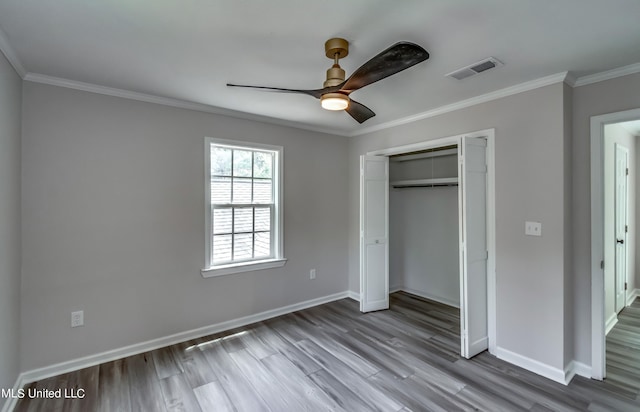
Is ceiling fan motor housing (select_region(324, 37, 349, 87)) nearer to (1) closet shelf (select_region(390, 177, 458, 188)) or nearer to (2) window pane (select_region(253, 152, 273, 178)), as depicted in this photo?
(2) window pane (select_region(253, 152, 273, 178))

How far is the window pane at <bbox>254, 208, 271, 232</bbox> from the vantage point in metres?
3.71

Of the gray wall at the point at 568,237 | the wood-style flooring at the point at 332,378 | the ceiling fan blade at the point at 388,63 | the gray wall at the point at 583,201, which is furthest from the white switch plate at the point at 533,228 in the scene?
the ceiling fan blade at the point at 388,63

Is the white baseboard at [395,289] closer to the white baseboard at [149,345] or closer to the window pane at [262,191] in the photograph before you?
the white baseboard at [149,345]

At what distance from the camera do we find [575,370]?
2.53 meters

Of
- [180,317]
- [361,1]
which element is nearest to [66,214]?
[180,317]

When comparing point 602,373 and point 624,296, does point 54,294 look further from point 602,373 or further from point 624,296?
point 624,296

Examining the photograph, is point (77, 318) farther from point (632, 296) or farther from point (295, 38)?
point (632, 296)

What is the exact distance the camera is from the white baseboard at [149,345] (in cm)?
245

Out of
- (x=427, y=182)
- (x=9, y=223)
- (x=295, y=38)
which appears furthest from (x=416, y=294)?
(x=9, y=223)

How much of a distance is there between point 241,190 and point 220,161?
1.38 ft

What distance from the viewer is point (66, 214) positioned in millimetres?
2549

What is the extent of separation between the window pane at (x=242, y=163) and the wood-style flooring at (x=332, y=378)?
1880 millimetres

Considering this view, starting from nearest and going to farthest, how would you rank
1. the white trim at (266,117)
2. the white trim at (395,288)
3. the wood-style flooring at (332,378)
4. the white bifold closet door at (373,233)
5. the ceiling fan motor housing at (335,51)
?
the ceiling fan motor housing at (335,51) → the wood-style flooring at (332,378) → the white trim at (266,117) → the white bifold closet door at (373,233) → the white trim at (395,288)

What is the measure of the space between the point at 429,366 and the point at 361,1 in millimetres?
2876
